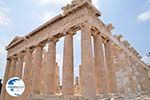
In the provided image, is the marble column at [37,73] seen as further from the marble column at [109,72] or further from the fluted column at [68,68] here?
the marble column at [109,72]

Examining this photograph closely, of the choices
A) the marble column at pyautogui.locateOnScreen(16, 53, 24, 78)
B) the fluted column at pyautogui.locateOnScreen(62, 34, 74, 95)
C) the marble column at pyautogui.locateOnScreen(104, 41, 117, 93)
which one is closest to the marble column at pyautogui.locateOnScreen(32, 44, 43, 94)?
the marble column at pyautogui.locateOnScreen(16, 53, 24, 78)

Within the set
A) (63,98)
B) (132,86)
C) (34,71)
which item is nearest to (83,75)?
(63,98)

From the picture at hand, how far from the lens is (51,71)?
21750 millimetres

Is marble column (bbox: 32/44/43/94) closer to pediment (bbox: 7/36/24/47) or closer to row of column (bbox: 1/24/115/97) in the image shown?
row of column (bbox: 1/24/115/97)

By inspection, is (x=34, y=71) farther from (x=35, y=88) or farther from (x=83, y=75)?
(x=83, y=75)

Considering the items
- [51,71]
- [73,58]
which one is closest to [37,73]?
[51,71]

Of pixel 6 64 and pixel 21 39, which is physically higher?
pixel 21 39

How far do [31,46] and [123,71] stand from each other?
13.7 metres

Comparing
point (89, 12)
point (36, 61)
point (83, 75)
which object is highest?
point (89, 12)

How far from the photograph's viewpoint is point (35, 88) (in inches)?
907

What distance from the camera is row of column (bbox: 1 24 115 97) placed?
693 inches

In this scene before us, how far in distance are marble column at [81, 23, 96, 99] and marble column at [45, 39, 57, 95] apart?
496 centimetres

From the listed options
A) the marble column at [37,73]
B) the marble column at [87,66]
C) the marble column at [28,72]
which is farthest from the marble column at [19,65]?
the marble column at [87,66]

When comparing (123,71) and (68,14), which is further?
(123,71)
